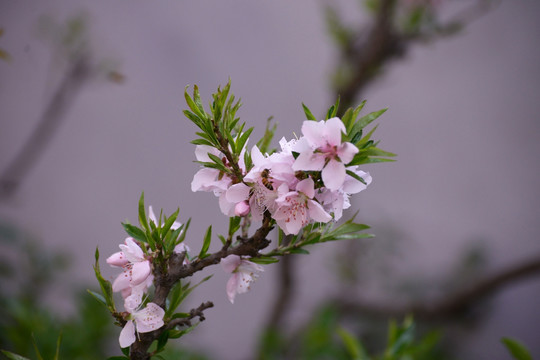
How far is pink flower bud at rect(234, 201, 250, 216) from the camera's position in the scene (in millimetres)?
536

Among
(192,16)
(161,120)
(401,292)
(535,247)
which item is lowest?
(401,292)

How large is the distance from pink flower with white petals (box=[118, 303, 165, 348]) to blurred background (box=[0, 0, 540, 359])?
1.83 m

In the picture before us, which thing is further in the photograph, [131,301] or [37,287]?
[37,287]

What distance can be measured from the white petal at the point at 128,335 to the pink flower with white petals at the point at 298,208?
247 millimetres

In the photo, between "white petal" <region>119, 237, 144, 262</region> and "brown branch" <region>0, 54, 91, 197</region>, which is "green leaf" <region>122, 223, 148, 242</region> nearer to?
"white petal" <region>119, 237, 144, 262</region>

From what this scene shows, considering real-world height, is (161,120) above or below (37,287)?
above

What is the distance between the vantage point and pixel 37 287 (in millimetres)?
1885

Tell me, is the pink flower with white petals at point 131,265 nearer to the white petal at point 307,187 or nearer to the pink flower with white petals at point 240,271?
the pink flower with white petals at point 240,271

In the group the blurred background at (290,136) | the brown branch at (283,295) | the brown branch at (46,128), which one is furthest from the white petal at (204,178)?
the blurred background at (290,136)

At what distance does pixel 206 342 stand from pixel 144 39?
6.78 ft

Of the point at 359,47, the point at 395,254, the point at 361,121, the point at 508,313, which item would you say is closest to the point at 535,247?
the point at 508,313

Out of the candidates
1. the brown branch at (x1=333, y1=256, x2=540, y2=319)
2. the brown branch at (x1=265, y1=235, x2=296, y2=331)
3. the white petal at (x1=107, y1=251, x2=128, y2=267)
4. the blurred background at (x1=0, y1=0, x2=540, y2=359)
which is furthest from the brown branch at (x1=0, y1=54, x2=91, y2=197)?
the brown branch at (x1=333, y1=256, x2=540, y2=319)

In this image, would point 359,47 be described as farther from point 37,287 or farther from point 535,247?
point 535,247

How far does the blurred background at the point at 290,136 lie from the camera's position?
103 inches
